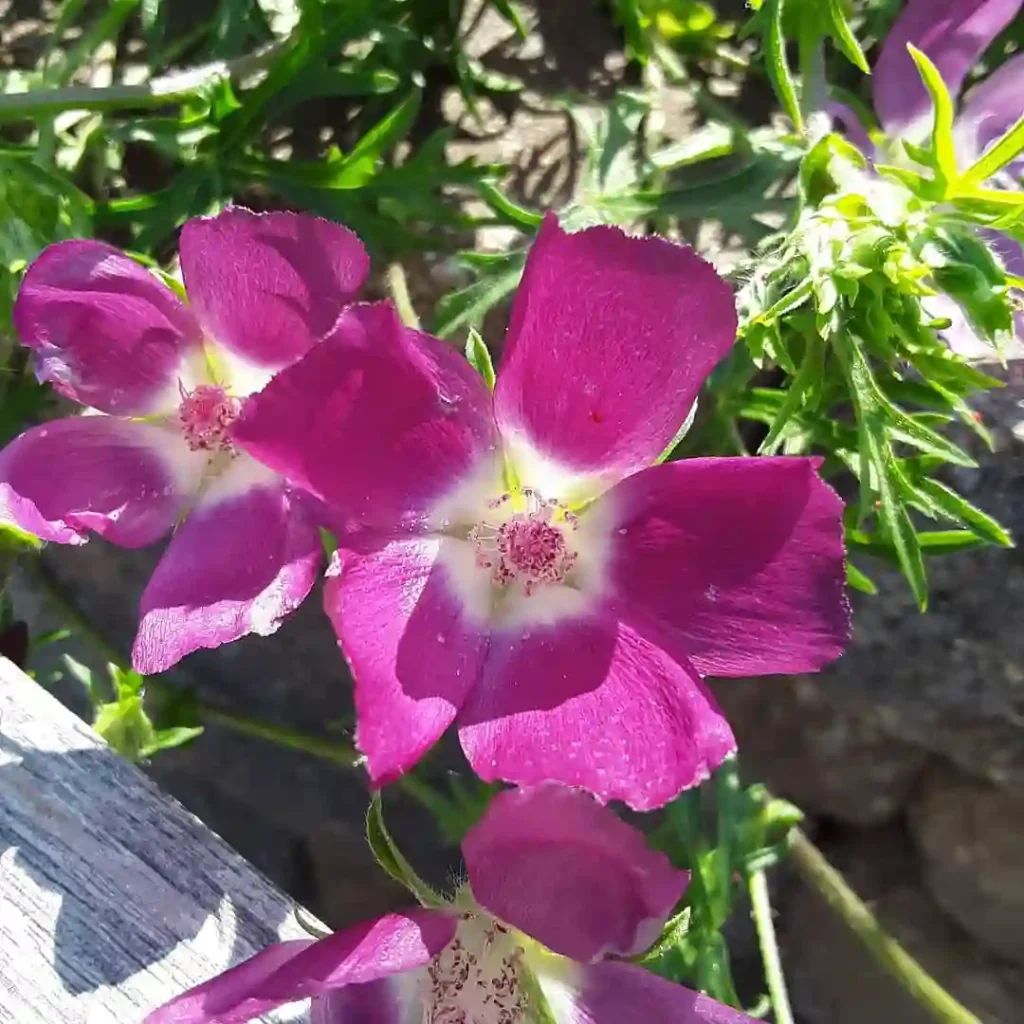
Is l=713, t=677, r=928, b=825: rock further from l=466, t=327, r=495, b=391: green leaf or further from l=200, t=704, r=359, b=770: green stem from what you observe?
l=466, t=327, r=495, b=391: green leaf

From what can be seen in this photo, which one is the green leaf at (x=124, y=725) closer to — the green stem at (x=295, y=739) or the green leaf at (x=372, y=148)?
the green stem at (x=295, y=739)

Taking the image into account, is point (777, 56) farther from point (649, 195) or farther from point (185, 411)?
point (185, 411)

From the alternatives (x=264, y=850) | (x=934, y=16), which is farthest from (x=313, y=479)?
(x=264, y=850)

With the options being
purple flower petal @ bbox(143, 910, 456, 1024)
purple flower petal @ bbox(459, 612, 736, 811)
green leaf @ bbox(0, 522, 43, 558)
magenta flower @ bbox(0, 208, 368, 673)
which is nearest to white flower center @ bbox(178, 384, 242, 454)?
magenta flower @ bbox(0, 208, 368, 673)

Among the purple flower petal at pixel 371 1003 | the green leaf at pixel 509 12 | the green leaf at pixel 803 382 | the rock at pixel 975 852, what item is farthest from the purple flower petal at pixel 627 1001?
the green leaf at pixel 509 12

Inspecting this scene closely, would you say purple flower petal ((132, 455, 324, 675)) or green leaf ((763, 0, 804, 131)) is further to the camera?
green leaf ((763, 0, 804, 131))
